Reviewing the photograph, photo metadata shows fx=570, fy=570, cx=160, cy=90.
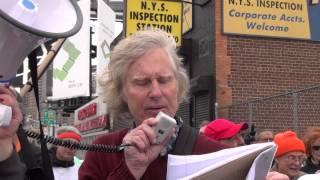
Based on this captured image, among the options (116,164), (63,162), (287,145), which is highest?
(116,164)

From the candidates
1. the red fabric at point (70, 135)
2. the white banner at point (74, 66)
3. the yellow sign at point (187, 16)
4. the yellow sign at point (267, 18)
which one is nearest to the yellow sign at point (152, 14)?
the yellow sign at point (267, 18)

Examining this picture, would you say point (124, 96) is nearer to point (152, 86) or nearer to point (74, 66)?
point (152, 86)

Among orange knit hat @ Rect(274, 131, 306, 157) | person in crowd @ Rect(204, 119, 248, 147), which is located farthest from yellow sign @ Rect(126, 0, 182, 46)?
person in crowd @ Rect(204, 119, 248, 147)

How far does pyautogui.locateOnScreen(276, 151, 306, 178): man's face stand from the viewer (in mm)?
4930

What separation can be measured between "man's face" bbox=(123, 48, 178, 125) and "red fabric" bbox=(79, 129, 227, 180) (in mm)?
163

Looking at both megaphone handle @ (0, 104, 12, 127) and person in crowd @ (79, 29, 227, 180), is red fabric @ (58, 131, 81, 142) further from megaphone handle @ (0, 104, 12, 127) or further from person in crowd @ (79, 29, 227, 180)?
megaphone handle @ (0, 104, 12, 127)

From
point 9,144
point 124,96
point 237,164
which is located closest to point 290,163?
point 124,96

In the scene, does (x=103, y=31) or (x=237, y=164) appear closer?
(x=237, y=164)

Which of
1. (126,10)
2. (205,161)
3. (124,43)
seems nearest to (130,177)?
(205,161)

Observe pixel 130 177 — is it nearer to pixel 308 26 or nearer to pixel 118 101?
pixel 118 101

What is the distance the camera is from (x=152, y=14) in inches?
467

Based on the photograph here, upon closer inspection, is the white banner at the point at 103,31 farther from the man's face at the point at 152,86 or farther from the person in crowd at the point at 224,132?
the man's face at the point at 152,86

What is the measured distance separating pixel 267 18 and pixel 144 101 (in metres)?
11.3

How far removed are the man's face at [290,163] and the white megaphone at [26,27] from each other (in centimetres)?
364
